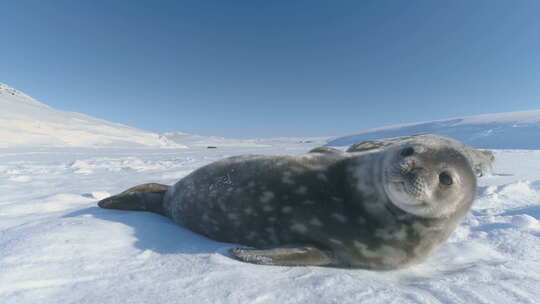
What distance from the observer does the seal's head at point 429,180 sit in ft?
4.89

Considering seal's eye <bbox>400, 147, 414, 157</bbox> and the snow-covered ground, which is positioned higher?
seal's eye <bbox>400, 147, 414, 157</bbox>

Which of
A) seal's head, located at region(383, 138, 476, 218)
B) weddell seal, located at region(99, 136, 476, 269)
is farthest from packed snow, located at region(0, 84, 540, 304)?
seal's head, located at region(383, 138, 476, 218)

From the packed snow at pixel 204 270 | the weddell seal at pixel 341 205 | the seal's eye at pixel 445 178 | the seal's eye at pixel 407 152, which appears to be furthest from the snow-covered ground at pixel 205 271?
the seal's eye at pixel 407 152

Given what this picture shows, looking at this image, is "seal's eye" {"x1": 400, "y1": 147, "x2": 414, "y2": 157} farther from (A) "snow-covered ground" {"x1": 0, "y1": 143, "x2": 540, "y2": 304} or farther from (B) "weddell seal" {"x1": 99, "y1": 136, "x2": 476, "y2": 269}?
(A) "snow-covered ground" {"x1": 0, "y1": 143, "x2": 540, "y2": 304}

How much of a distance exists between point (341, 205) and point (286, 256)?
52cm

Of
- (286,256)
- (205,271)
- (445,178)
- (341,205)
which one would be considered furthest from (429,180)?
(205,271)

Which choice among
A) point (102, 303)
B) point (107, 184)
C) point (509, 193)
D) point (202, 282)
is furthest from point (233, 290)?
point (107, 184)

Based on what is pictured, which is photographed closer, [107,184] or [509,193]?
[509,193]

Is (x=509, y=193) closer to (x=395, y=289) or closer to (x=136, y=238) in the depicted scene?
(x=395, y=289)

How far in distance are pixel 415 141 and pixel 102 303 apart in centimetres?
182

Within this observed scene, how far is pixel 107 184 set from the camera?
15.4ft

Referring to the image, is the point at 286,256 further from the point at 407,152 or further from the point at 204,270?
the point at 407,152

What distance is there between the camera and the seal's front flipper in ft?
5.01

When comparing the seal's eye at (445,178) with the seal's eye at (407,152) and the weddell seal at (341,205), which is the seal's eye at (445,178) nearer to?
the weddell seal at (341,205)
